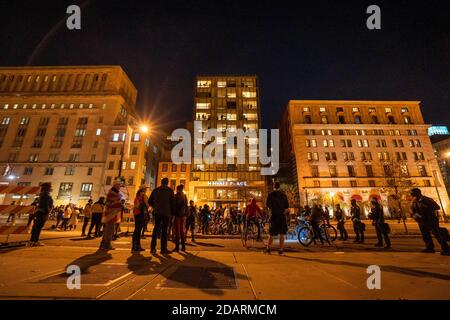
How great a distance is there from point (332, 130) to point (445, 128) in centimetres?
7351

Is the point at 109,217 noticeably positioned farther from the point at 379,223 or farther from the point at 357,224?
the point at 357,224

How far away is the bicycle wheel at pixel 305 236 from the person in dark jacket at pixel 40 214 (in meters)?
9.48

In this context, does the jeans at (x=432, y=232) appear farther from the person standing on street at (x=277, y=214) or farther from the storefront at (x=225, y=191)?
the storefront at (x=225, y=191)

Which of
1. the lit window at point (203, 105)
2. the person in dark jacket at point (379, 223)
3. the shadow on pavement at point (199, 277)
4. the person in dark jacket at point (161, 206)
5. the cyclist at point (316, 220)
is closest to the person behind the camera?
the shadow on pavement at point (199, 277)

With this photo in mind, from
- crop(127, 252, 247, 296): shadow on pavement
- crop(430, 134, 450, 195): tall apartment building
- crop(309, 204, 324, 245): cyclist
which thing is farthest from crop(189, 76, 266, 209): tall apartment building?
crop(430, 134, 450, 195): tall apartment building

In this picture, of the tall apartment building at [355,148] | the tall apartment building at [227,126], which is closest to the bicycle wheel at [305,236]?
the tall apartment building at [227,126]

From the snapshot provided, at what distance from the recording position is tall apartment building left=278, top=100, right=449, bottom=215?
47.8 m

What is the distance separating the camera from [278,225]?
6566 millimetres

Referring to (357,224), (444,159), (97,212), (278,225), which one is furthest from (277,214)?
(444,159)

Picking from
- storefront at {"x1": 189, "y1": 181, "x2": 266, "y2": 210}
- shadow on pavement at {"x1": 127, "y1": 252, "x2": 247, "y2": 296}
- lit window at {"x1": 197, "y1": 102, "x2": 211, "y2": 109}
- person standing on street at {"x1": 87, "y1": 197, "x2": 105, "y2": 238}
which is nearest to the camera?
shadow on pavement at {"x1": 127, "y1": 252, "x2": 247, "y2": 296}

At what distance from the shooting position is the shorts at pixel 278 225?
6.50 m

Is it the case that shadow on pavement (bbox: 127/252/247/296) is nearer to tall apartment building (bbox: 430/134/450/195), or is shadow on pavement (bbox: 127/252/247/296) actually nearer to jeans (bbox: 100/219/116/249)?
jeans (bbox: 100/219/116/249)

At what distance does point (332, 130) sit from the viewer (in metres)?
53.2

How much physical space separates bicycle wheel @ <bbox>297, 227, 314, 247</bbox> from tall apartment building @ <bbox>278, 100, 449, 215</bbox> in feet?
130
